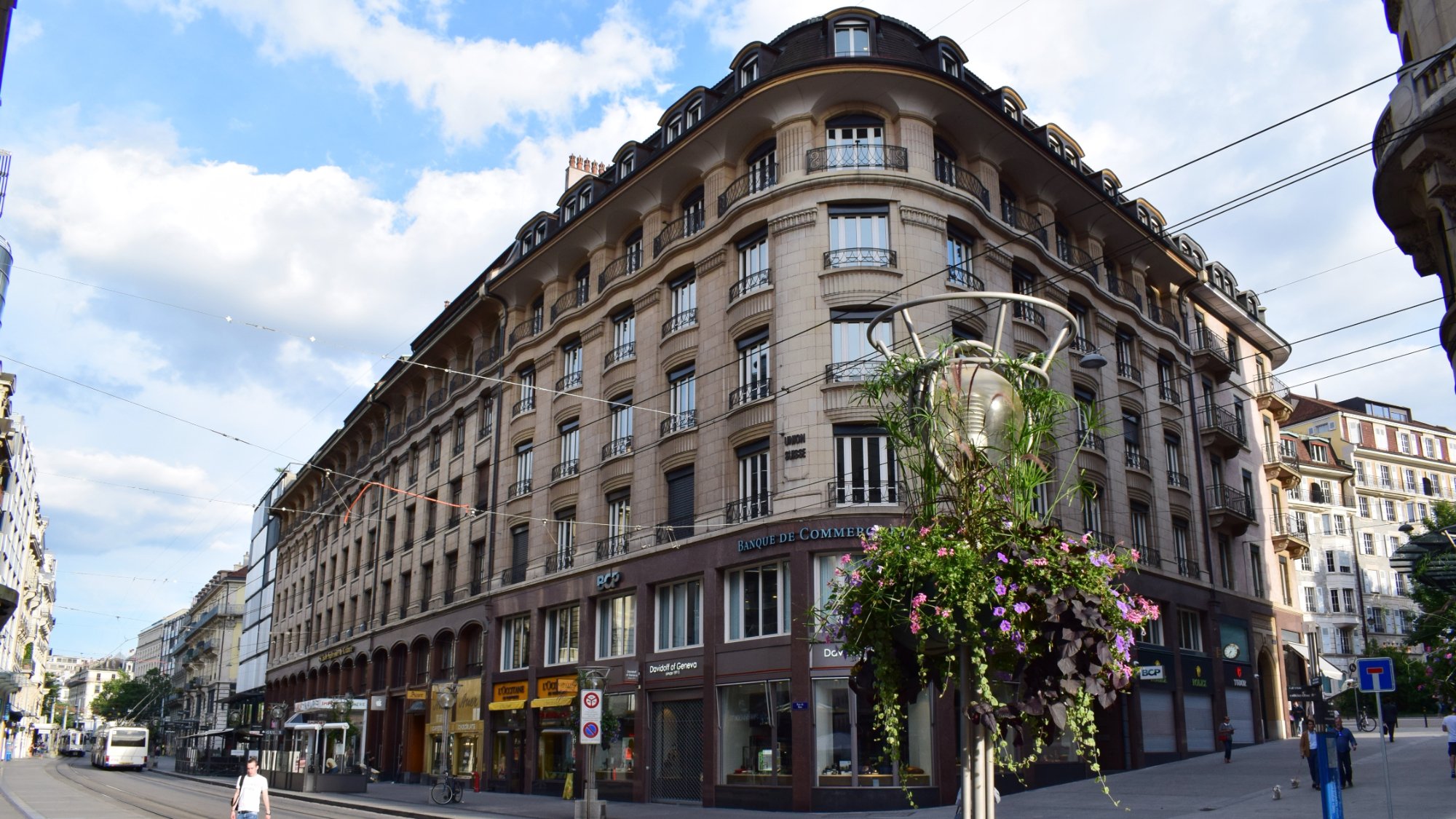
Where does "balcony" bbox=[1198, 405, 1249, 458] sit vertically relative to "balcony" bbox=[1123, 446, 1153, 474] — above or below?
above

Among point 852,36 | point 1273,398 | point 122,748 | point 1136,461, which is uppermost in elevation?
point 852,36

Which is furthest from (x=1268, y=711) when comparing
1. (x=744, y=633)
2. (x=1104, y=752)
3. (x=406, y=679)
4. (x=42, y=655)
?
(x=42, y=655)

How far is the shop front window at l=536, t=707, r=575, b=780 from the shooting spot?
30.7 m

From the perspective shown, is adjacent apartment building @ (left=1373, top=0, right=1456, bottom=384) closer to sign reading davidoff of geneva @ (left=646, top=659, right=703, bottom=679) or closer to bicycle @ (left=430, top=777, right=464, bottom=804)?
sign reading davidoff of geneva @ (left=646, top=659, right=703, bottom=679)

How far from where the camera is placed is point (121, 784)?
3938 centimetres

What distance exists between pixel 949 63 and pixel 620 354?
40.2 feet

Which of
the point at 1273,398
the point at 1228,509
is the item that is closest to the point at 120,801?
the point at 1228,509

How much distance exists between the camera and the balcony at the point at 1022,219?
29578 mm

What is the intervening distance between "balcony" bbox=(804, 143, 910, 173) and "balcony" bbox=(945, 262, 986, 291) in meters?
2.81

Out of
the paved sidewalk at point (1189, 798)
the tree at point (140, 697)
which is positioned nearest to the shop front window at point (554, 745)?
the paved sidewalk at point (1189, 798)

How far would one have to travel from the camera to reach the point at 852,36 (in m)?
27.3

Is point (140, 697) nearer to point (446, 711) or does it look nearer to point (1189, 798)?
point (446, 711)

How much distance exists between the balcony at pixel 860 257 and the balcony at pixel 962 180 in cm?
287

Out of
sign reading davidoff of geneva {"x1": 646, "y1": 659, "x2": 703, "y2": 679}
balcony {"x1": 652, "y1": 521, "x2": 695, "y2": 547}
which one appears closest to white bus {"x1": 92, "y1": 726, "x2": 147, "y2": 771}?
sign reading davidoff of geneva {"x1": 646, "y1": 659, "x2": 703, "y2": 679}
